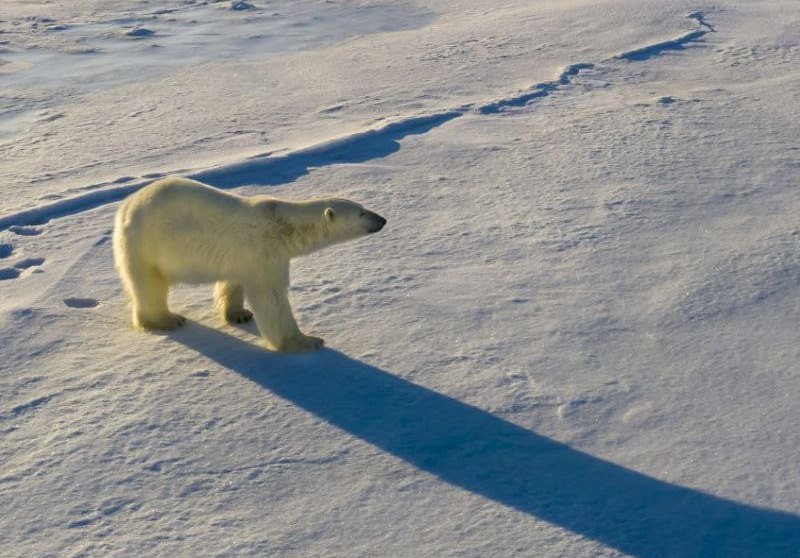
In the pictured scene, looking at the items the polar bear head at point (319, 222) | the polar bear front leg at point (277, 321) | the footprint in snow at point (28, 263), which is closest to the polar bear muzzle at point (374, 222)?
the polar bear head at point (319, 222)

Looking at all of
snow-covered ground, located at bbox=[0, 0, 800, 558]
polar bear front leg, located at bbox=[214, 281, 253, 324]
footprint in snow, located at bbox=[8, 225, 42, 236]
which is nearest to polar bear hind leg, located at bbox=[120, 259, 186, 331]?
snow-covered ground, located at bbox=[0, 0, 800, 558]

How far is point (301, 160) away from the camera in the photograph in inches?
281

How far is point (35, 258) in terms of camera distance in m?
5.48

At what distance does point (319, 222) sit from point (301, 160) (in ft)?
8.57

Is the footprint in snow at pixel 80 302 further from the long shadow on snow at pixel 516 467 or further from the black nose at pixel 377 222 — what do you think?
the black nose at pixel 377 222

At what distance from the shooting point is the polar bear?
446cm

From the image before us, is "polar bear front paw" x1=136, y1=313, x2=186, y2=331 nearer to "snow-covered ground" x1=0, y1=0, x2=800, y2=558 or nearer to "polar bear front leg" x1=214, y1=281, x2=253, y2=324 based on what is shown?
"snow-covered ground" x1=0, y1=0, x2=800, y2=558

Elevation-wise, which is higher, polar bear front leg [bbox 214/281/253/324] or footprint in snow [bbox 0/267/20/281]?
footprint in snow [bbox 0/267/20/281]

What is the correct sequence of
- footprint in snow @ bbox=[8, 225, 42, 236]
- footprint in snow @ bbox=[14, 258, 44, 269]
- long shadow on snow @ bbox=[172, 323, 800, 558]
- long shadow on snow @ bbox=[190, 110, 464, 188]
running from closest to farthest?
long shadow on snow @ bbox=[172, 323, 800, 558], footprint in snow @ bbox=[14, 258, 44, 269], footprint in snow @ bbox=[8, 225, 42, 236], long shadow on snow @ bbox=[190, 110, 464, 188]

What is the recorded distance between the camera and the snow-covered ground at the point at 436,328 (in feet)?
11.1

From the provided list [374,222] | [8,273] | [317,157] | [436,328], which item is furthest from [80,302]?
[317,157]

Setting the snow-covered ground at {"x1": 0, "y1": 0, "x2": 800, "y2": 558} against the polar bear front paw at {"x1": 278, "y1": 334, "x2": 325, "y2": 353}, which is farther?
the polar bear front paw at {"x1": 278, "y1": 334, "x2": 325, "y2": 353}

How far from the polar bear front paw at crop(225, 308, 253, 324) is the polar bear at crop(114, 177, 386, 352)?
0.22 meters

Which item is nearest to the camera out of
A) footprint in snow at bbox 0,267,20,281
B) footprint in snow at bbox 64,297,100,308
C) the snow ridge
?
footprint in snow at bbox 64,297,100,308
